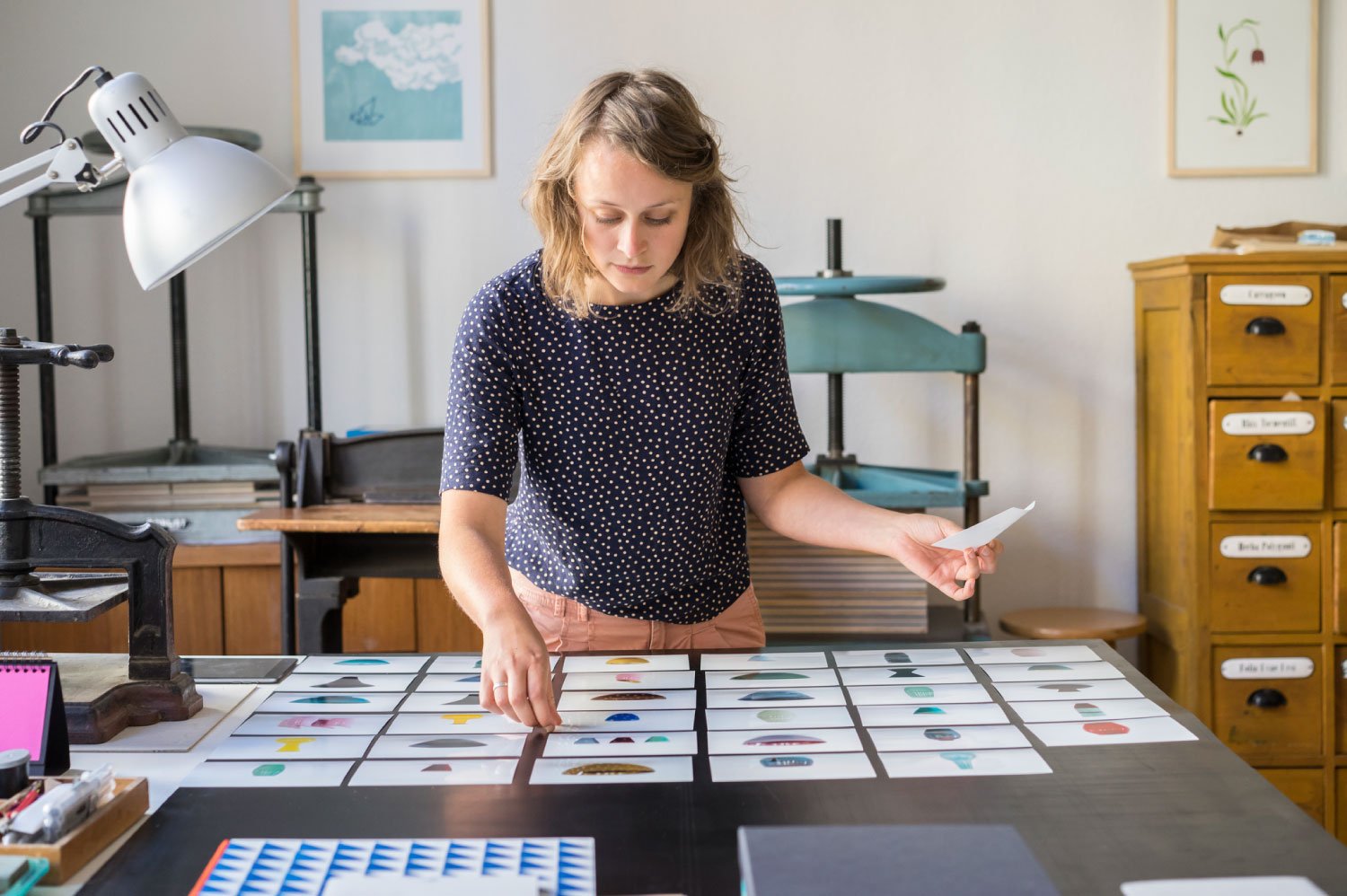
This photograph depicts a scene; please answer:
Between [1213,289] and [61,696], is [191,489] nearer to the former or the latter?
[61,696]

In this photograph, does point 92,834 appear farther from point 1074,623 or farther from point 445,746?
point 1074,623

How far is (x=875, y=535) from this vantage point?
1.57m

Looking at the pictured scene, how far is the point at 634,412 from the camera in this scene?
5.19ft

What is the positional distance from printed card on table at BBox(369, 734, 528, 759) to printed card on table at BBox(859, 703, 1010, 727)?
0.36 m

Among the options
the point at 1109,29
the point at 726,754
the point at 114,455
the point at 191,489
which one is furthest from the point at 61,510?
the point at 1109,29

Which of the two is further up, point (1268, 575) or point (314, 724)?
point (314, 724)

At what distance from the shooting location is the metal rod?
3.07m

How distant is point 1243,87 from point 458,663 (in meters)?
2.63

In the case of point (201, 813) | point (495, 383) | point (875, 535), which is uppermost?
point (495, 383)

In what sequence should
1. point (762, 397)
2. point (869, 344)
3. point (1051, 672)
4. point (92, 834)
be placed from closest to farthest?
1. point (92, 834)
2. point (1051, 672)
3. point (762, 397)
4. point (869, 344)

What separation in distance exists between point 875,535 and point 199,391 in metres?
2.31

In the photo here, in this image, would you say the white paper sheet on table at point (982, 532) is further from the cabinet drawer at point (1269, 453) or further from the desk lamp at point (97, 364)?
the cabinet drawer at point (1269, 453)

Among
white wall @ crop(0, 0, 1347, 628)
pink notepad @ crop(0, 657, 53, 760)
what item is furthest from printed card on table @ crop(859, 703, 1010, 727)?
white wall @ crop(0, 0, 1347, 628)

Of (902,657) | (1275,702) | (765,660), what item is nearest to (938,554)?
(902,657)
